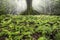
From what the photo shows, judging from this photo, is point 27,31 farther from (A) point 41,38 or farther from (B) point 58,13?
(B) point 58,13

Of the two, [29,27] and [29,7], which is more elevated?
[29,7]

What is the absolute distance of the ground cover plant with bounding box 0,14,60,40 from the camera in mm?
1779

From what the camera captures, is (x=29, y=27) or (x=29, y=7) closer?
(x=29, y=27)

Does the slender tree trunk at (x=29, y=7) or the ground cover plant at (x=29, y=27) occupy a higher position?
the slender tree trunk at (x=29, y=7)

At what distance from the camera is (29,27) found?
→ 1947 mm

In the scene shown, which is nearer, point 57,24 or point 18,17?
point 57,24

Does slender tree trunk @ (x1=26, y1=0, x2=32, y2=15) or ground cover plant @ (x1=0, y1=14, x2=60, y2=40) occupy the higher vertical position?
slender tree trunk @ (x1=26, y1=0, x2=32, y2=15)

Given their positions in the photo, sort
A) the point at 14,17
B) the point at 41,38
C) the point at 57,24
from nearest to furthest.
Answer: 1. the point at 41,38
2. the point at 57,24
3. the point at 14,17

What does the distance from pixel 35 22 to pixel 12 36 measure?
45 centimetres

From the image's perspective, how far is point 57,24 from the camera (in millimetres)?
2012

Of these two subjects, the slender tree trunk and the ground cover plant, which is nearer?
the ground cover plant

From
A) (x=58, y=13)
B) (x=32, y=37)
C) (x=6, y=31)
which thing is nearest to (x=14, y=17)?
(x=6, y=31)

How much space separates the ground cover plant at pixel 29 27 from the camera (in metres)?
1.78

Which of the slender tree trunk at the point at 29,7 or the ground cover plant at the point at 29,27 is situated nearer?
the ground cover plant at the point at 29,27
